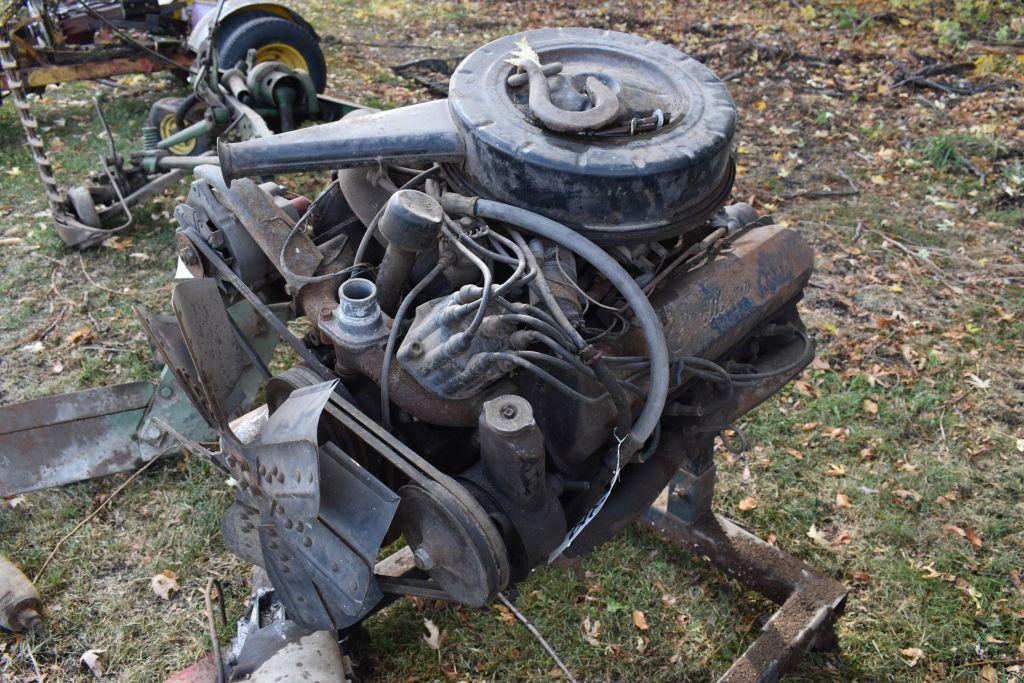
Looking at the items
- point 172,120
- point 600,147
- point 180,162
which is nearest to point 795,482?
point 600,147

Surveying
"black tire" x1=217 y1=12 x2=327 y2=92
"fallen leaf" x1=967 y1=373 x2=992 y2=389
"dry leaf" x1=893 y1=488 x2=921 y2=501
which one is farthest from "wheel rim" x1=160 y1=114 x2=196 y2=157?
"fallen leaf" x1=967 y1=373 x2=992 y2=389

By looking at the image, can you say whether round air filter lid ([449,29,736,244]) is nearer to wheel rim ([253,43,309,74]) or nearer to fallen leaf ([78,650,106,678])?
fallen leaf ([78,650,106,678])

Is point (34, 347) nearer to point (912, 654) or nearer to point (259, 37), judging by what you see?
point (259, 37)

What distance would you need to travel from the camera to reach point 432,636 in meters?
2.91

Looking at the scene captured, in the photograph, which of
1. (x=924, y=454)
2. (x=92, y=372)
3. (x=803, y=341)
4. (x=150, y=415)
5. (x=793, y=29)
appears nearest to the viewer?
(x=803, y=341)

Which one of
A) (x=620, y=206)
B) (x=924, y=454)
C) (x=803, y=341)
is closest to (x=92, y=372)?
(x=620, y=206)

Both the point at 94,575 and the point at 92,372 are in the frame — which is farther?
the point at 92,372

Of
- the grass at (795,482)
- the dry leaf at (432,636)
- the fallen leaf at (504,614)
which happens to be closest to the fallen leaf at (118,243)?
the grass at (795,482)

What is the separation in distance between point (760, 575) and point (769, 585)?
50 mm

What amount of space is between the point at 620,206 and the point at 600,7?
25.2 feet

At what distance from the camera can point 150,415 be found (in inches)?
133

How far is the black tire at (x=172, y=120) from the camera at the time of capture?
17.4ft

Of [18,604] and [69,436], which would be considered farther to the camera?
[69,436]

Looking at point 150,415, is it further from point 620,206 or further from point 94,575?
point 620,206
